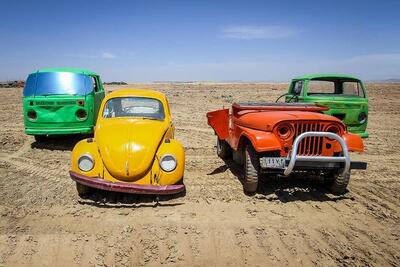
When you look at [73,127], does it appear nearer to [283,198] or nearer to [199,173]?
[199,173]

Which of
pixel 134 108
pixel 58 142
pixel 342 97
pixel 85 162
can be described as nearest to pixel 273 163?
pixel 85 162

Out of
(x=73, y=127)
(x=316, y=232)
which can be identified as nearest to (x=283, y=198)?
(x=316, y=232)

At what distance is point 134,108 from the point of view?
658 cm

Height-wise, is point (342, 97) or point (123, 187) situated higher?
point (342, 97)

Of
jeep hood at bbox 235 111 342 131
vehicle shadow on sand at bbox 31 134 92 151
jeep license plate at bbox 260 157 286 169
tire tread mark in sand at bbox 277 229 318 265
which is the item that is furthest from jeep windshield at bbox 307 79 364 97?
vehicle shadow on sand at bbox 31 134 92 151

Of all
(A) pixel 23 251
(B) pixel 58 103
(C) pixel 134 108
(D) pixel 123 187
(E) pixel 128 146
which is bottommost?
(A) pixel 23 251

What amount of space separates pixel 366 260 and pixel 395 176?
3.86m

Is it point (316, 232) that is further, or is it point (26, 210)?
point (26, 210)

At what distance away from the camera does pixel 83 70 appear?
9.70 m

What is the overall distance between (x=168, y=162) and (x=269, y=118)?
1831mm

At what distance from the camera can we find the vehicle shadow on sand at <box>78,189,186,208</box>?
5.10 m

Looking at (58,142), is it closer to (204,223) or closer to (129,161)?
(129,161)

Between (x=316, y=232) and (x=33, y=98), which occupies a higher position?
(x=33, y=98)

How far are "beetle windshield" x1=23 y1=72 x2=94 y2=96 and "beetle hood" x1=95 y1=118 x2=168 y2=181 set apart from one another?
374 centimetres
